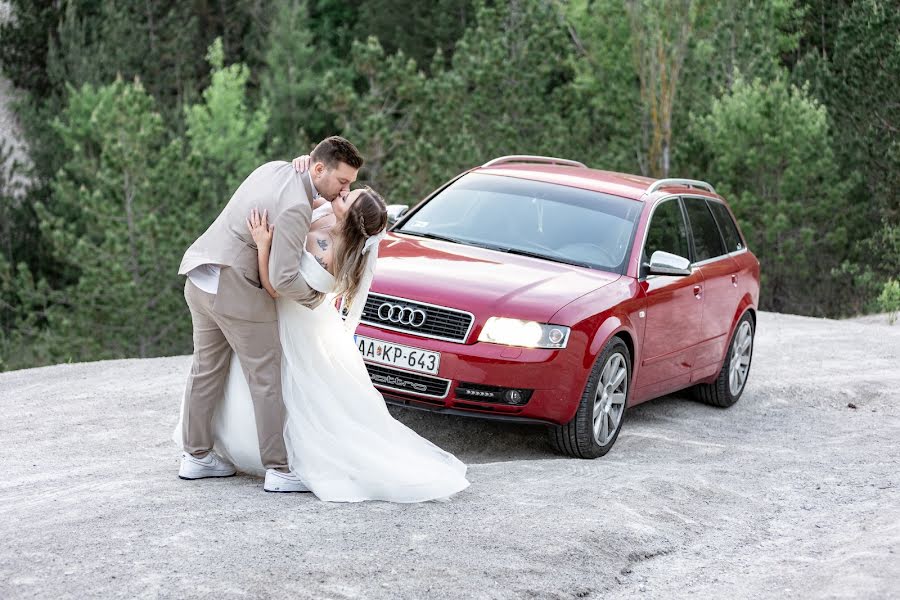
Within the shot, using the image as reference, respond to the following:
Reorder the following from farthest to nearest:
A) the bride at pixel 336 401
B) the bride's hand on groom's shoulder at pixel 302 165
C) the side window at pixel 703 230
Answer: the side window at pixel 703 230
the bride at pixel 336 401
the bride's hand on groom's shoulder at pixel 302 165

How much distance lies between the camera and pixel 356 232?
5.95 metres

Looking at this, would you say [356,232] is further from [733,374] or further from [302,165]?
[733,374]

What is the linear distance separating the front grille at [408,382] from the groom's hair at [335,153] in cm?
171

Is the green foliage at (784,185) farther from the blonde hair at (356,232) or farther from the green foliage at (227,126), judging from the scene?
the blonde hair at (356,232)

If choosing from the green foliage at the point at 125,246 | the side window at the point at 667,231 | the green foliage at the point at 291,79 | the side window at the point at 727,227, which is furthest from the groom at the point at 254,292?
the green foliage at the point at 291,79

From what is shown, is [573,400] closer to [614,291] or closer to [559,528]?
[614,291]

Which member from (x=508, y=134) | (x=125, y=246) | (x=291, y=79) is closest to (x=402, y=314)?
(x=125, y=246)

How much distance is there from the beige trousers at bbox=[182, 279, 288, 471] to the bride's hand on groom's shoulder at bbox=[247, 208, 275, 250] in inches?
15.8

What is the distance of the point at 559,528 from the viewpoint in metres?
5.81

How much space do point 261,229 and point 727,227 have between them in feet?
17.8

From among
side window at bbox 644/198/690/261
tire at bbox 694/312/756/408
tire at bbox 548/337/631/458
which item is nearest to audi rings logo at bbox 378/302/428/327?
tire at bbox 548/337/631/458

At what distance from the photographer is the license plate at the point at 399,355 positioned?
7.03m

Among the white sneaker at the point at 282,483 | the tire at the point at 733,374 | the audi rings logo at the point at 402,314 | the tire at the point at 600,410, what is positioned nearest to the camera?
the white sneaker at the point at 282,483

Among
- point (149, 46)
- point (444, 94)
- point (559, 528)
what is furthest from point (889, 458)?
point (149, 46)
